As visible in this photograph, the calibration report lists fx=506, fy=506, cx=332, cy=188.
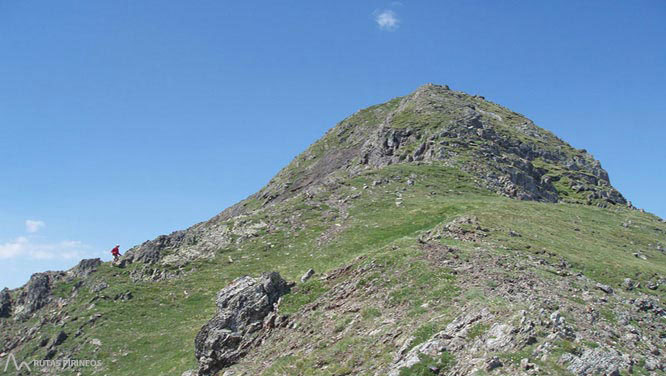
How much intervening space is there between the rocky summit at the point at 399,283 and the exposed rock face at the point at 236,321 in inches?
3.6

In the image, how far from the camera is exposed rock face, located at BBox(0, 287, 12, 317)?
50219mm

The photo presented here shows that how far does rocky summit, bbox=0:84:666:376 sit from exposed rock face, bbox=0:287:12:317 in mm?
137

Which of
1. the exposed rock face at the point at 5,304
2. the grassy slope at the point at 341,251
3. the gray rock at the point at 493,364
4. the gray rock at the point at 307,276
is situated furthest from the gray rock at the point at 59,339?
the gray rock at the point at 493,364

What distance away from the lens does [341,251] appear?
4394 cm

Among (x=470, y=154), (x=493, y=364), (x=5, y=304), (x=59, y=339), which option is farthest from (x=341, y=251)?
(x=5, y=304)

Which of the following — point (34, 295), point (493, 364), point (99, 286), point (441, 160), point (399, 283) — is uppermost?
point (441, 160)

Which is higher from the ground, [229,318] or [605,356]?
[229,318]

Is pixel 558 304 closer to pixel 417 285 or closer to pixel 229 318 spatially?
pixel 417 285

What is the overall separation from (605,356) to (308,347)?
501 inches

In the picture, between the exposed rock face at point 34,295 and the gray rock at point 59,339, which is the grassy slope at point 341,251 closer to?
the gray rock at point 59,339

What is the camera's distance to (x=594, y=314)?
22469mm

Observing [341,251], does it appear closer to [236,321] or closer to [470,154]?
[236,321]

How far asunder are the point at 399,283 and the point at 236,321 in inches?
385

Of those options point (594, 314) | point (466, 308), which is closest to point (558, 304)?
point (594, 314)
